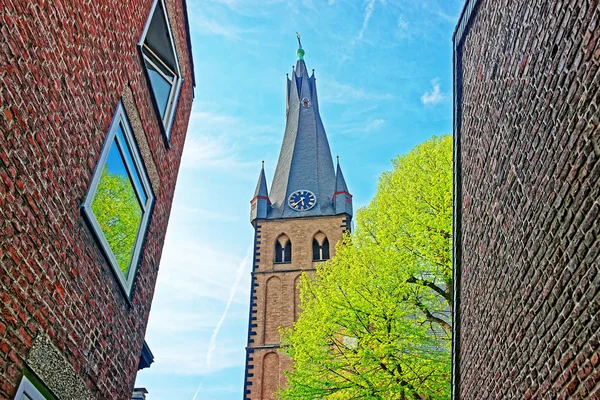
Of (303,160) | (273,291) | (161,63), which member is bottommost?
(161,63)

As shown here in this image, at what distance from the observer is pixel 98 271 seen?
5652mm

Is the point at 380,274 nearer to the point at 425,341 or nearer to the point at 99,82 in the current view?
the point at 425,341

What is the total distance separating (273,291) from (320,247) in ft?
15.8

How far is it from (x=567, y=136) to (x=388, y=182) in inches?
469

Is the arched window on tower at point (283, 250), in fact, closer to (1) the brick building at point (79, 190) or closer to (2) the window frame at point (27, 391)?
(1) the brick building at point (79, 190)

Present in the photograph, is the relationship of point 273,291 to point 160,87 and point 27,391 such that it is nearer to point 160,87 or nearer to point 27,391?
point 160,87

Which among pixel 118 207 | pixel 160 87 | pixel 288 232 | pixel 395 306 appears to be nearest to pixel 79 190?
pixel 118 207

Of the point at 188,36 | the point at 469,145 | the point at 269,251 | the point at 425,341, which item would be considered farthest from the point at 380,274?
the point at 269,251

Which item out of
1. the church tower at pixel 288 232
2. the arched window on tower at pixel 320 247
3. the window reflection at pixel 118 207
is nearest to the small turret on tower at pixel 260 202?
the church tower at pixel 288 232

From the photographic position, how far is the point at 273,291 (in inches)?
1527

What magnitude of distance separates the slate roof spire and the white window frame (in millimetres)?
38041

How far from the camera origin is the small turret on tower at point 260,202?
4303 centimetres

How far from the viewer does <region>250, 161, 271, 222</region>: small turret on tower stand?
4303 centimetres

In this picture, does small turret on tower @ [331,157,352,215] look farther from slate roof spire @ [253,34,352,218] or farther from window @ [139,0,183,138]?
window @ [139,0,183,138]
